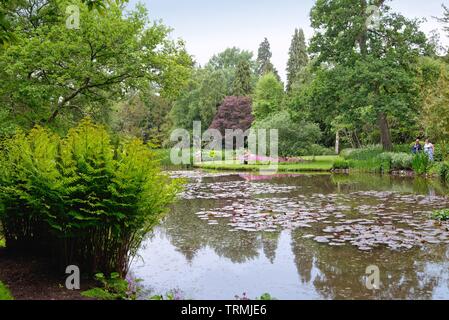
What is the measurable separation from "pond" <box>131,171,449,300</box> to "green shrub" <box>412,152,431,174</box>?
7240 millimetres

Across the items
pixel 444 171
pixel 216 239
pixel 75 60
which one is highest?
pixel 75 60

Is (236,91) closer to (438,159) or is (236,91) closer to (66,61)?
(438,159)

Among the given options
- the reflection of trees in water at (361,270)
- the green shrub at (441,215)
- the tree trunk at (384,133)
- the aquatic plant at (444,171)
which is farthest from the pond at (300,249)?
the tree trunk at (384,133)

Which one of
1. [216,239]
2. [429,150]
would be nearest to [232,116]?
[429,150]

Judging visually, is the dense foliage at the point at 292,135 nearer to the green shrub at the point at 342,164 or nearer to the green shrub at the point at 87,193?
the green shrub at the point at 342,164

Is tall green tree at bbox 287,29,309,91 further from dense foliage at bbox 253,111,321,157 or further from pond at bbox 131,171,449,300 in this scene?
pond at bbox 131,171,449,300

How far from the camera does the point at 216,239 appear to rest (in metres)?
7.27

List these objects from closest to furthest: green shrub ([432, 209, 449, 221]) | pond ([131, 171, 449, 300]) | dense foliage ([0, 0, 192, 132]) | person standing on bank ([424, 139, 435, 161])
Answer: pond ([131, 171, 449, 300]) < green shrub ([432, 209, 449, 221]) < dense foliage ([0, 0, 192, 132]) < person standing on bank ([424, 139, 435, 161])

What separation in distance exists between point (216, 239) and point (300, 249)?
155 cm

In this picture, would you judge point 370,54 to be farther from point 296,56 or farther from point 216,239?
point 296,56

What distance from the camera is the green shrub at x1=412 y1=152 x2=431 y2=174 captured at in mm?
18266

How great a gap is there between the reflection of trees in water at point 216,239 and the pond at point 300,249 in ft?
0.05

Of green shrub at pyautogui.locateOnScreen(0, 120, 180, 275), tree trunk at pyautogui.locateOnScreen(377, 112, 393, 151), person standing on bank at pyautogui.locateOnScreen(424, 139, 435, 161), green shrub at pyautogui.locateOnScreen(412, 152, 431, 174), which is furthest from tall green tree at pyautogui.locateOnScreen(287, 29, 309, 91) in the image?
green shrub at pyautogui.locateOnScreen(0, 120, 180, 275)
